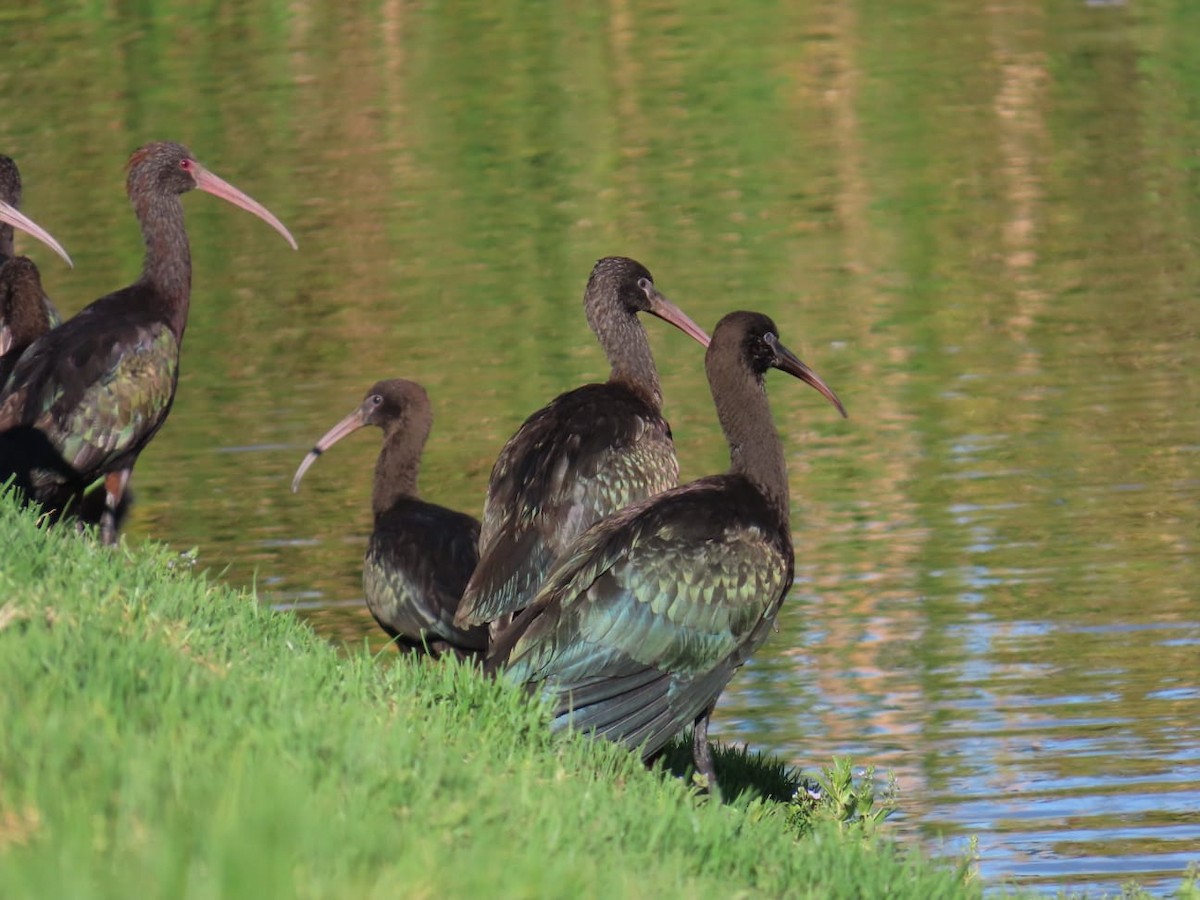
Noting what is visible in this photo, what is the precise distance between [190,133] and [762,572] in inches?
948

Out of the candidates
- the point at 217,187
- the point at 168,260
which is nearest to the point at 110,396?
the point at 168,260

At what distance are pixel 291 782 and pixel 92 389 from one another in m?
6.26

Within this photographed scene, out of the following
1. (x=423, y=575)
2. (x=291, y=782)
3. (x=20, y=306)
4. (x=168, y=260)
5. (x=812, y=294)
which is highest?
(x=291, y=782)

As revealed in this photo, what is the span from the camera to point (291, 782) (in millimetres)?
5301

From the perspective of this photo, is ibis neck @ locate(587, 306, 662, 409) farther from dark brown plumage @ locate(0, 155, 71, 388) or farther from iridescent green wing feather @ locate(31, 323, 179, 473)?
dark brown plumage @ locate(0, 155, 71, 388)

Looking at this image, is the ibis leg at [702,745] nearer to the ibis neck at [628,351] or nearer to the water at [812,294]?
the water at [812,294]

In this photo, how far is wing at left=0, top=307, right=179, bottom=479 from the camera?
36.6 ft

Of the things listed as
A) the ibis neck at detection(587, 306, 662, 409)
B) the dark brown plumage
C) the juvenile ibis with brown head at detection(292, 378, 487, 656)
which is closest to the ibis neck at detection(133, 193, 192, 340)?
the dark brown plumage

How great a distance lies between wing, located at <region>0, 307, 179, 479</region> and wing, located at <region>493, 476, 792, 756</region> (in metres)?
3.43

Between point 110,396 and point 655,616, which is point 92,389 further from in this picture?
point 655,616

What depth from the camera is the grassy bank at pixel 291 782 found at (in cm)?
479

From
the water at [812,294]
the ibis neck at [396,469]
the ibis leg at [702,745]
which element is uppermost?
the ibis leg at [702,745]

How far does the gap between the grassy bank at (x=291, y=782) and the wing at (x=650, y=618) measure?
55 centimetres

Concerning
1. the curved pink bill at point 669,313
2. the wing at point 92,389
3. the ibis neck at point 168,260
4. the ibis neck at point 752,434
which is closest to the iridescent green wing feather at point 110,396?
the wing at point 92,389
